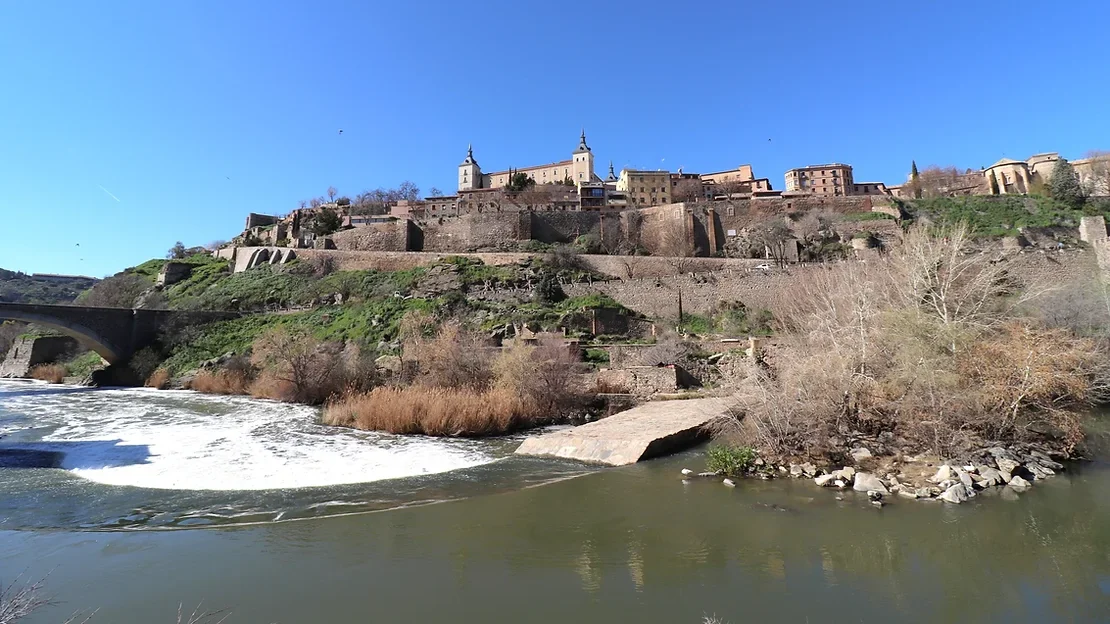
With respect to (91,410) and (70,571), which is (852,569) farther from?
(91,410)

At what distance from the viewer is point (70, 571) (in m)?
6.30

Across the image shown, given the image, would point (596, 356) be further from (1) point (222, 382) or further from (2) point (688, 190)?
(2) point (688, 190)

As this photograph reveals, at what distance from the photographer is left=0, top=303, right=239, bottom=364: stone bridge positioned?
95.9 feet

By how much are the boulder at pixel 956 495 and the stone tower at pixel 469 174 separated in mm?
82412

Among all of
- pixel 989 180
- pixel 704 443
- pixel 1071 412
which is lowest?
pixel 704 443

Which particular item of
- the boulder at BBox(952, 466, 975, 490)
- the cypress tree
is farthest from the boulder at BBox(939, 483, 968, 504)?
the cypress tree

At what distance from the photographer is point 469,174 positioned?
283 ft

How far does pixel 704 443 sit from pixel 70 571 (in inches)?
468

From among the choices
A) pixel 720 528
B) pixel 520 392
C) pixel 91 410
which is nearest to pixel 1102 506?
pixel 720 528

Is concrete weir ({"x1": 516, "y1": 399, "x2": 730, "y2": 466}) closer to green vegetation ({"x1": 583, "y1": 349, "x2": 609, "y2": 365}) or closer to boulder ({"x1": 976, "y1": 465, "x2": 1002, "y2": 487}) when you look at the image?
boulder ({"x1": 976, "y1": 465, "x2": 1002, "y2": 487})

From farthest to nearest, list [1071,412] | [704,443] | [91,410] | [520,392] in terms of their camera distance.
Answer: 1. [91,410]
2. [520,392]
3. [704,443]
4. [1071,412]

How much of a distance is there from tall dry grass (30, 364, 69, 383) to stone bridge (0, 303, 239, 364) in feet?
9.98

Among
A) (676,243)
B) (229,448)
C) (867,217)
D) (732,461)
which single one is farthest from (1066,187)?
(229,448)

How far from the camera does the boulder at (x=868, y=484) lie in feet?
28.4
